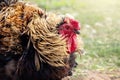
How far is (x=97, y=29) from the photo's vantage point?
8.73 meters

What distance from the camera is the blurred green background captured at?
19.9ft

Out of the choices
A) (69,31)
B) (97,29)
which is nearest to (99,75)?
(69,31)

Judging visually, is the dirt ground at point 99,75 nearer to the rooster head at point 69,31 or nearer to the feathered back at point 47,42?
the rooster head at point 69,31

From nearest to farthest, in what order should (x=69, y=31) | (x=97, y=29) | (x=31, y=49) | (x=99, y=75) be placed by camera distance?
(x=31, y=49)
(x=69, y=31)
(x=99, y=75)
(x=97, y=29)

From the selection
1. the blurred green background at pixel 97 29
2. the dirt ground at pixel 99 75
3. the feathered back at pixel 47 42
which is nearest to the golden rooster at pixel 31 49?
the feathered back at pixel 47 42

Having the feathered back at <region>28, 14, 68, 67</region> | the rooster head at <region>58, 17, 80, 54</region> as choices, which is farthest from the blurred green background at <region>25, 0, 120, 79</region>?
the feathered back at <region>28, 14, 68, 67</region>

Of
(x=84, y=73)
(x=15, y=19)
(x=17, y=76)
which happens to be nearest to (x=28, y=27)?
(x=15, y=19)

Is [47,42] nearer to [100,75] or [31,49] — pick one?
[31,49]

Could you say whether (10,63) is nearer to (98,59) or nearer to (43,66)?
(43,66)

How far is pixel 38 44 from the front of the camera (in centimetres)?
381

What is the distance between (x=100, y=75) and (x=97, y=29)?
3.49 metres

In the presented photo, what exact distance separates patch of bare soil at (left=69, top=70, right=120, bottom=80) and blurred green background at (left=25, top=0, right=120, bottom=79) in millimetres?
142

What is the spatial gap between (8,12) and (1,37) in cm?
29

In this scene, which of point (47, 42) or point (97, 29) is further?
point (97, 29)
